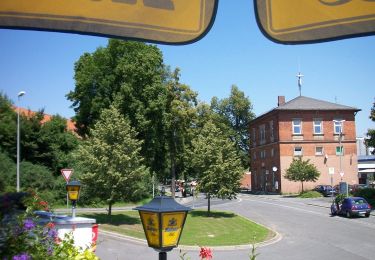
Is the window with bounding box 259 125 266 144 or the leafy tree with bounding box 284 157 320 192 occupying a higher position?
the window with bounding box 259 125 266 144

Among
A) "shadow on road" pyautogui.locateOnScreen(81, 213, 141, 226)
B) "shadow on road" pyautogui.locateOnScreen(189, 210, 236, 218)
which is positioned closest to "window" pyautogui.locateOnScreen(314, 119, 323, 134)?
"shadow on road" pyautogui.locateOnScreen(189, 210, 236, 218)

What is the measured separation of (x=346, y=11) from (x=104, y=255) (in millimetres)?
16325

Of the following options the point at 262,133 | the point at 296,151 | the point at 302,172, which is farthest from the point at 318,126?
the point at 302,172

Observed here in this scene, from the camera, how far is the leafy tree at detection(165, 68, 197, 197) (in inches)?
1934

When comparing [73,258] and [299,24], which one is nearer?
[299,24]

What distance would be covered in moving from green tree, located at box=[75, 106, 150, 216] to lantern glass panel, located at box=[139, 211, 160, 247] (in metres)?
22.8

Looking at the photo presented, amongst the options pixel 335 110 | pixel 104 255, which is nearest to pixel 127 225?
pixel 104 255

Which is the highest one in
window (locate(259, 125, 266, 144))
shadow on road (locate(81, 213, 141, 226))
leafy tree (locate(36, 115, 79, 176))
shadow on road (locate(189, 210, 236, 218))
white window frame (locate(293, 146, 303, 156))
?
window (locate(259, 125, 266, 144))

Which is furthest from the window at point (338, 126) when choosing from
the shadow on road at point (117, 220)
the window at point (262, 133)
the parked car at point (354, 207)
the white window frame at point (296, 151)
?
the shadow on road at point (117, 220)

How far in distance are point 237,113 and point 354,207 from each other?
184 feet

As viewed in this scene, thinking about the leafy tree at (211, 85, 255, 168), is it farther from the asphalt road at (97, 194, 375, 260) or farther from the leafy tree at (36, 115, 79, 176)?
the leafy tree at (36, 115, 79, 176)

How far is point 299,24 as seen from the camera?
2.54 m

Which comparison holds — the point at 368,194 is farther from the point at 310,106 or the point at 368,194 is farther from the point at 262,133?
the point at 262,133

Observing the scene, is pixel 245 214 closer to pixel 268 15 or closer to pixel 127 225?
pixel 127 225
